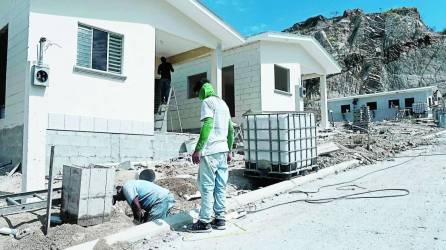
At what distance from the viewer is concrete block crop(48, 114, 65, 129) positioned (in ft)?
26.5

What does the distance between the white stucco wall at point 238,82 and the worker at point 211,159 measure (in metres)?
9.54

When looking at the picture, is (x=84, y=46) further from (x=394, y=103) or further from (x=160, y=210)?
(x=394, y=103)

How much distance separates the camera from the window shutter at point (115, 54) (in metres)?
9.42

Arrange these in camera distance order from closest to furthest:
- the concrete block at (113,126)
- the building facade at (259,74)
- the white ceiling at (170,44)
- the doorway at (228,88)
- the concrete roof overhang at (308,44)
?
the concrete block at (113,126) → the white ceiling at (170,44) → the concrete roof overhang at (308,44) → the building facade at (259,74) → the doorway at (228,88)

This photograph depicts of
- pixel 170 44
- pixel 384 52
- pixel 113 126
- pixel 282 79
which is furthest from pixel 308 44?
pixel 384 52

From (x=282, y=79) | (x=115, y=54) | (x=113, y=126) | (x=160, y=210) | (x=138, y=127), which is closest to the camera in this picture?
(x=160, y=210)

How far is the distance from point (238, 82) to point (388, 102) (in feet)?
82.0

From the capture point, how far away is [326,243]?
4.07m

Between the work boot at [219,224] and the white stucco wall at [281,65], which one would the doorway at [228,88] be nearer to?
the white stucco wall at [281,65]

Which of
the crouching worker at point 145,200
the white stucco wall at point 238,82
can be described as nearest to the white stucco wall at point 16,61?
the crouching worker at point 145,200

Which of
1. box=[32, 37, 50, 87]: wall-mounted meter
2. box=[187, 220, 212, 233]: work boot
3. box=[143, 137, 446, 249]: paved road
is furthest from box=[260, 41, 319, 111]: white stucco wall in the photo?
box=[187, 220, 212, 233]: work boot

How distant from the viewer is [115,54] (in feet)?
31.3

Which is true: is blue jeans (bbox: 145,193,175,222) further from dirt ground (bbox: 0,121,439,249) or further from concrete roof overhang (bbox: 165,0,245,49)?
concrete roof overhang (bbox: 165,0,245,49)

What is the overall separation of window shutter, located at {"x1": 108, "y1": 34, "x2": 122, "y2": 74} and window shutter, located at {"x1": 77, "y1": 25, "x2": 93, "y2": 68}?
1.84 feet
